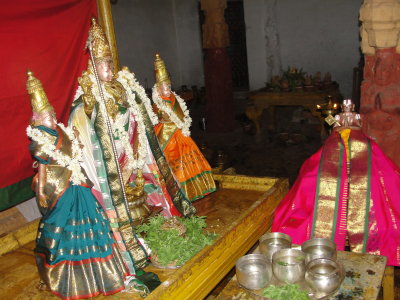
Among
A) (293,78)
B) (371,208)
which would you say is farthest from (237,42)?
(371,208)

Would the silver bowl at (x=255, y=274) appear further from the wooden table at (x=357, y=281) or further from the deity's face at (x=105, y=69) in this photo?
the deity's face at (x=105, y=69)

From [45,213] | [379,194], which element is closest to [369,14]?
[379,194]

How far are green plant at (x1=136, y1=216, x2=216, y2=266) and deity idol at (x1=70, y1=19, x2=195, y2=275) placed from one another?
0.13m

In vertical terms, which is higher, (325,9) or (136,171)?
(325,9)

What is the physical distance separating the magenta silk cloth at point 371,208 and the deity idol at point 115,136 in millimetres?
1233

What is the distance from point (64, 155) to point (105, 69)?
2.74 feet

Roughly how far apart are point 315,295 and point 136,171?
1934mm

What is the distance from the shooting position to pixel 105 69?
336cm

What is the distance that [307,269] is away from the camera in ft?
8.37

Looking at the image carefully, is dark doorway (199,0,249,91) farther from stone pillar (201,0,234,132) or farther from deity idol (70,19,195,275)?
deity idol (70,19,195,275)

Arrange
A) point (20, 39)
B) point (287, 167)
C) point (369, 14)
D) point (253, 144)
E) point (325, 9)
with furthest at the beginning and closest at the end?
point (325, 9) < point (253, 144) < point (287, 167) < point (369, 14) < point (20, 39)

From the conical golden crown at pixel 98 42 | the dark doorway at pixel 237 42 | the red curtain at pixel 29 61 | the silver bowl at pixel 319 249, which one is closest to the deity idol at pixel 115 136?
the conical golden crown at pixel 98 42

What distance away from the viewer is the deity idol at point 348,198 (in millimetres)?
3355

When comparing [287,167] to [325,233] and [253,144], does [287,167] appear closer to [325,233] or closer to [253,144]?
[253,144]
